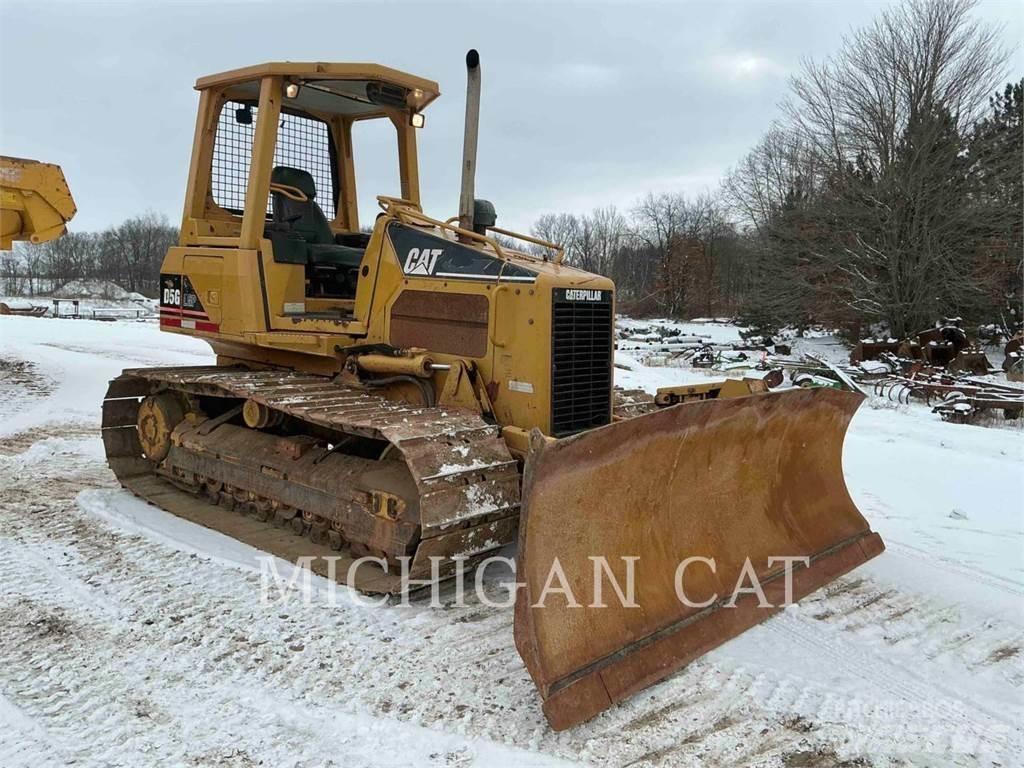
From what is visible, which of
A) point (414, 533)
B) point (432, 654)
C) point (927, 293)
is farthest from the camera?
point (927, 293)

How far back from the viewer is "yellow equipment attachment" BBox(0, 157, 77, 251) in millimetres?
10672

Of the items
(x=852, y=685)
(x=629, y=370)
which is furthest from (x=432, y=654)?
(x=629, y=370)

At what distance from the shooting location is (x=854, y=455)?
7.61 meters

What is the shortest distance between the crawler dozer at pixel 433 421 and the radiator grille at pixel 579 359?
0.04 ft

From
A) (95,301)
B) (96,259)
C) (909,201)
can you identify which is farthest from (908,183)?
(96,259)

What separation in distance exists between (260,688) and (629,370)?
1208 cm

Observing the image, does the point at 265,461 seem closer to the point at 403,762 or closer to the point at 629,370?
the point at 403,762

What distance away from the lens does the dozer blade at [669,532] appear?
3.20 m

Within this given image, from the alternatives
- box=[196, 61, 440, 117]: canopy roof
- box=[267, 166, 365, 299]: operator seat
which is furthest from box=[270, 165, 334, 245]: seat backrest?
box=[196, 61, 440, 117]: canopy roof

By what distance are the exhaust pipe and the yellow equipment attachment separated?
8.59m

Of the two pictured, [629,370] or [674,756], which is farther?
[629,370]

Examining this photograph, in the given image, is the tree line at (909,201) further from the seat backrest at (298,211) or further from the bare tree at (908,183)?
the seat backrest at (298,211)

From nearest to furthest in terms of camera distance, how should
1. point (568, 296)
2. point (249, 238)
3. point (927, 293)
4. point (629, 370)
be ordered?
point (568, 296) < point (249, 238) < point (629, 370) < point (927, 293)

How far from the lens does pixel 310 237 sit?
19.5 feet
